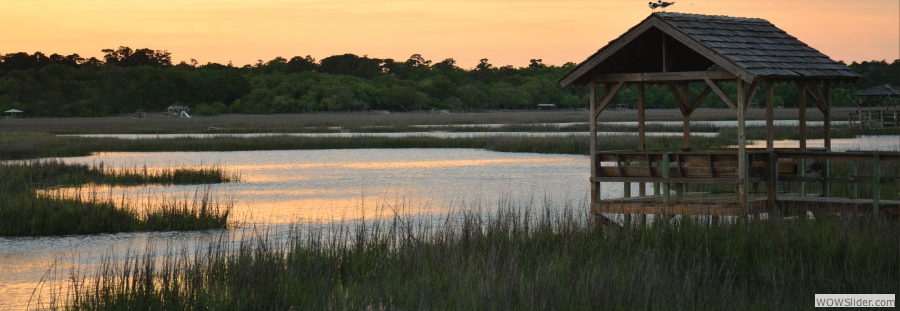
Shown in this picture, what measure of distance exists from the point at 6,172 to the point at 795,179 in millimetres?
21723

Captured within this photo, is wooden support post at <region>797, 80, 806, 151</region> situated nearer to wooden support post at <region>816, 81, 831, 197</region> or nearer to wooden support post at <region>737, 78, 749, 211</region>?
wooden support post at <region>816, 81, 831, 197</region>

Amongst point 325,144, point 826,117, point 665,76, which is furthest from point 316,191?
point 325,144

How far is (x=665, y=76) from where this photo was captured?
1850cm

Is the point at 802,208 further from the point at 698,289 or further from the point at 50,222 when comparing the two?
the point at 50,222

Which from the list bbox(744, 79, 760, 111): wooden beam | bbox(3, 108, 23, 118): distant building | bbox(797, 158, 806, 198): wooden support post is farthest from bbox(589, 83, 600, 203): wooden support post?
bbox(3, 108, 23, 118): distant building

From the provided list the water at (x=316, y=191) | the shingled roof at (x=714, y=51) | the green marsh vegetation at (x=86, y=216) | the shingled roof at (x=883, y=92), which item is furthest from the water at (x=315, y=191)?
the shingled roof at (x=883, y=92)

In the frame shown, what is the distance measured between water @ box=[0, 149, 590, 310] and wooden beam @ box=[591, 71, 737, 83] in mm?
2553

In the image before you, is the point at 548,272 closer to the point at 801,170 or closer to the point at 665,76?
the point at 665,76

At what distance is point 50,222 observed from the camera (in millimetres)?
20234

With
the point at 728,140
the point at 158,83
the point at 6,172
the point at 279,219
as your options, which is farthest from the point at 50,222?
the point at 158,83

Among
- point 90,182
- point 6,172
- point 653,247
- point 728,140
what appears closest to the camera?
point 653,247

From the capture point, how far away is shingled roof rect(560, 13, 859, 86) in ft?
58.4

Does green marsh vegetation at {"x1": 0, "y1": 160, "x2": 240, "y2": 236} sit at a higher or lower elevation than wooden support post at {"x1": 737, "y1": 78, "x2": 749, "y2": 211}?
lower

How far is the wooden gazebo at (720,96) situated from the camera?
1753 centimetres
